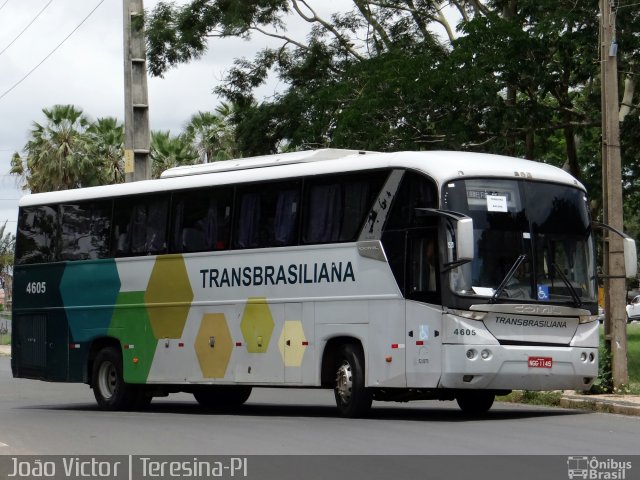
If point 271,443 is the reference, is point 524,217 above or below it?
above

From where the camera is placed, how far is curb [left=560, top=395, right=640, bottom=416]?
1787 centimetres

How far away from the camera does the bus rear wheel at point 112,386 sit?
2144 cm

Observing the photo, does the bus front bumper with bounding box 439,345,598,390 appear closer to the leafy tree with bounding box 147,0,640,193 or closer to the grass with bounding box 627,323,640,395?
the grass with bounding box 627,323,640,395

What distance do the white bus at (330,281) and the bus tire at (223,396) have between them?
33 mm

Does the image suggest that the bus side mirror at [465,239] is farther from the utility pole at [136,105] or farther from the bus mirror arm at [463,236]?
the utility pole at [136,105]

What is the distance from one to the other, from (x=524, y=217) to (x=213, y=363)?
556cm

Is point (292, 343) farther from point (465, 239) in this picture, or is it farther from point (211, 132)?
point (211, 132)

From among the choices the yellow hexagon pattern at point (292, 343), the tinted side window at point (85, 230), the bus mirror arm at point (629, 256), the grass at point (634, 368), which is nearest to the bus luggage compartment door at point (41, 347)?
the tinted side window at point (85, 230)

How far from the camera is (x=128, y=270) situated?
837 inches

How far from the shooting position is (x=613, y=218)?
20.0 meters

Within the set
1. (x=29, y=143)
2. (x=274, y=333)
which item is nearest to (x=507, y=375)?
(x=274, y=333)
